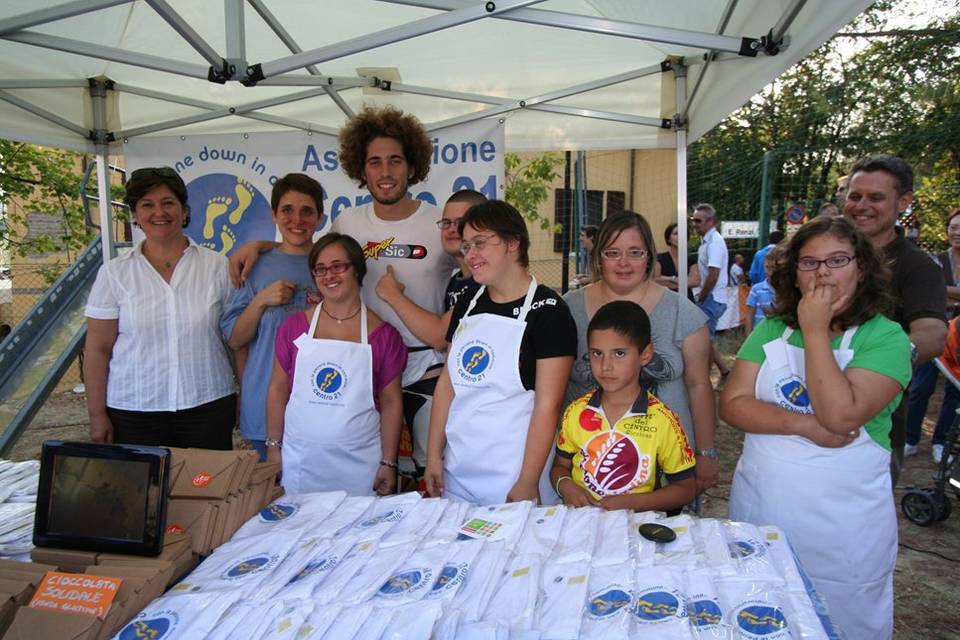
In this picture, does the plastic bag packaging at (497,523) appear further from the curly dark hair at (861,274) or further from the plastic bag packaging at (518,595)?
the curly dark hair at (861,274)

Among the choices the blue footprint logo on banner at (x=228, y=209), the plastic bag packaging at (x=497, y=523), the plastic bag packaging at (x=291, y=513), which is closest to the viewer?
the plastic bag packaging at (x=497, y=523)

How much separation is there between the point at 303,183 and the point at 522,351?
1268 millimetres

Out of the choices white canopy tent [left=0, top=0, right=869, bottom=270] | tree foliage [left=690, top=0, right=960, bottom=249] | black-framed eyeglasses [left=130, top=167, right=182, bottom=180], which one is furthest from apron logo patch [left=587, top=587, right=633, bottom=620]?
tree foliage [left=690, top=0, right=960, bottom=249]

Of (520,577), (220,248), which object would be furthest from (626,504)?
(220,248)

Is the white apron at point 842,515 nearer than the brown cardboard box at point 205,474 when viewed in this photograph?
No

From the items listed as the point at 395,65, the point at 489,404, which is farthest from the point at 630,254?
the point at 395,65

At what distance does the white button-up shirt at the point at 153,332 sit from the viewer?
7.86 feet

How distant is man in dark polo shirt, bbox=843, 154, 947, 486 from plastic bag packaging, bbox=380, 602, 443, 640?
1.76 m

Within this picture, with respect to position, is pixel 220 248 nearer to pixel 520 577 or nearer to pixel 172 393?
pixel 172 393

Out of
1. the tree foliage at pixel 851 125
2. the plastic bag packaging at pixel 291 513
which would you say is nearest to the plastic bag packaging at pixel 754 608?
the plastic bag packaging at pixel 291 513

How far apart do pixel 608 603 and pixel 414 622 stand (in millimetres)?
328

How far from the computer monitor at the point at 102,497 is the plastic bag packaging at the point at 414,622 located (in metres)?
0.56

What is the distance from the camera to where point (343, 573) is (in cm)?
115

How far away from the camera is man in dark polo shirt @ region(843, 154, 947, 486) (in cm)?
198
